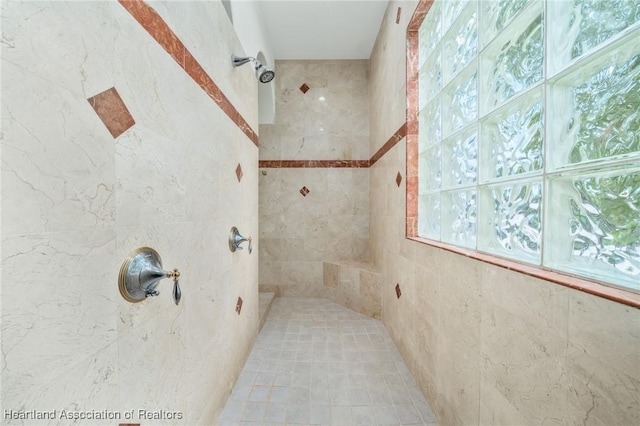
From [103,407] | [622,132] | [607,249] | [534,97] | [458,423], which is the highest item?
[534,97]

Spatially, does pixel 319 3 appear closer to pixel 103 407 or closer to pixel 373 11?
pixel 373 11

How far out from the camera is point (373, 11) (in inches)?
87.2

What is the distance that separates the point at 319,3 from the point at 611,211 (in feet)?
8.14

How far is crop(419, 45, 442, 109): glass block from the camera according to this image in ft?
4.43

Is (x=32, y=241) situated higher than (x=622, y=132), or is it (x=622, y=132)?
(x=622, y=132)

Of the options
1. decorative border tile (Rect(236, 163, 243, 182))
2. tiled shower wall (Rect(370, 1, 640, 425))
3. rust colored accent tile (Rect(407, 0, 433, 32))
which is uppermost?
rust colored accent tile (Rect(407, 0, 433, 32))

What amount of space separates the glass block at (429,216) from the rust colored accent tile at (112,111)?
54.3 inches

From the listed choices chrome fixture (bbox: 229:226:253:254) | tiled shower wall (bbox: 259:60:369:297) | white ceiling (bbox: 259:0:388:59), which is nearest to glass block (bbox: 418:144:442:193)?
chrome fixture (bbox: 229:226:253:254)

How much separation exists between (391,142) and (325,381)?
70.3 inches

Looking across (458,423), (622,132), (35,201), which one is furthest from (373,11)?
(458,423)

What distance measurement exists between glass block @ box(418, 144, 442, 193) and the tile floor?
117cm

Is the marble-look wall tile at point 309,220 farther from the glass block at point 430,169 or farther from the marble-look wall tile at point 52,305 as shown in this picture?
the marble-look wall tile at point 52,305

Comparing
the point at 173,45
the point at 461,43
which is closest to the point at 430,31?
the point at 461,43

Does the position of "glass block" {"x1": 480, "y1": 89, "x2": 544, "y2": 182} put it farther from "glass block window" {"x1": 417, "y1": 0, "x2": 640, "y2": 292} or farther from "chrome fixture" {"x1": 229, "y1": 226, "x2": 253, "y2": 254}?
"chrome fixture" {"x1": 229, "y1": 226, "x2": 253, "y2": 254}
